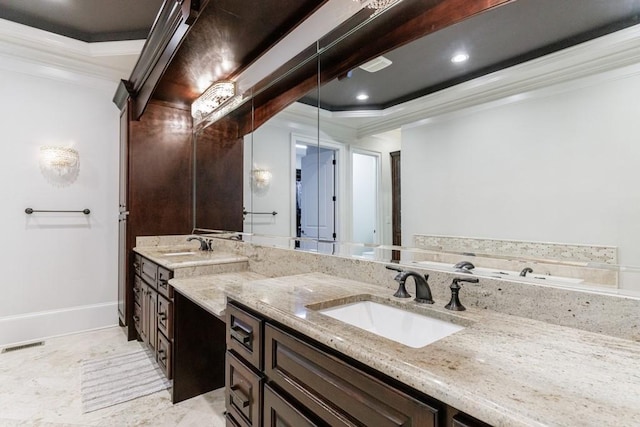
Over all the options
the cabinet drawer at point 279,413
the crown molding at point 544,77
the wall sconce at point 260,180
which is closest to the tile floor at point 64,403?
the cabinet drawer at point 279,413

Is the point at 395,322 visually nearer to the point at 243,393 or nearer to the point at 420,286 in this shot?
the point at 420,286

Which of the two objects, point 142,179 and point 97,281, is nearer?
point 142,179

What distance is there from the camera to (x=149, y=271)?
252 centimetres

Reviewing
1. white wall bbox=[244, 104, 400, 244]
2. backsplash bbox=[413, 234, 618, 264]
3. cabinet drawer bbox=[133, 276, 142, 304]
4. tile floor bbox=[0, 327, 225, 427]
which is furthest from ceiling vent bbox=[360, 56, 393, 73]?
cabinet drawer bbox=[133, 276, 142, 304]

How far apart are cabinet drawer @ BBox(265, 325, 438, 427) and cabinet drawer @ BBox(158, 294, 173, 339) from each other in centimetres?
116

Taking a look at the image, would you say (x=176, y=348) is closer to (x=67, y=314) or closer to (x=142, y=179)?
(x=142, y=179)

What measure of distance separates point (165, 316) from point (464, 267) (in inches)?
73.9

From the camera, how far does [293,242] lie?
220cm

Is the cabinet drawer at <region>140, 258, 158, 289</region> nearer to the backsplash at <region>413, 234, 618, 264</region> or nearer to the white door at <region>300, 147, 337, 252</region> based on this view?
the white door at <region>300, 147, 337, 252</region>

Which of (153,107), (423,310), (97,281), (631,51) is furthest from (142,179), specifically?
(631,51)

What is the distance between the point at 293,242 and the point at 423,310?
122cm

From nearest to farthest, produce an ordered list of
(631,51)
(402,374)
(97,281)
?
(402,374) → (631,51) → (97,281)

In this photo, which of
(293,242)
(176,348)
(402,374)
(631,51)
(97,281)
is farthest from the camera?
(97,281)

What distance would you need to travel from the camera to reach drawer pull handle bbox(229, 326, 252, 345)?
4.04 ft
